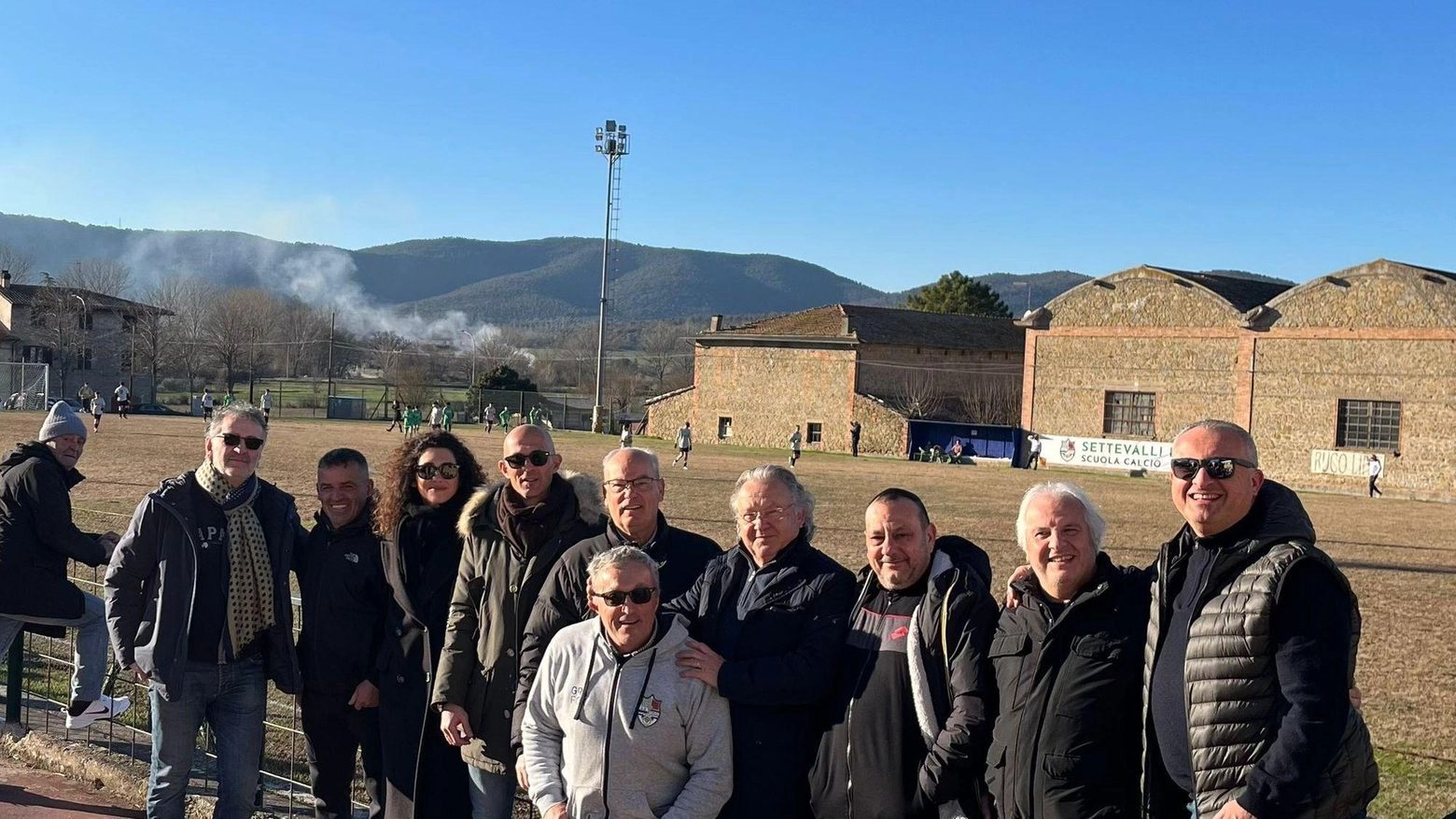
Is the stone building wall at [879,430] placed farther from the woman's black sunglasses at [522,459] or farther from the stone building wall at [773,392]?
the woman's black sunglasses at [522,459]

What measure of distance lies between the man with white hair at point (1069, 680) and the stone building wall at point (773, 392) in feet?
161

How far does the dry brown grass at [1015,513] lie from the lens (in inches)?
363

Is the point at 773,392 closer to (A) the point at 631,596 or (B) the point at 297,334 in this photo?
(A) the point at 631,596

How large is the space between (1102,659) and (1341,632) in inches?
25.5

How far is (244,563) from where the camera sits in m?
5.26

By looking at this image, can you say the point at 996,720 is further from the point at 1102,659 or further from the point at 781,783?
the point at 781,783

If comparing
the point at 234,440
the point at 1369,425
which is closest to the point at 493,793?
the point at 234,440

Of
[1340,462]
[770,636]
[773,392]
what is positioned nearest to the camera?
[770,636]

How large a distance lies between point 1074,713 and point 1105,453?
43.4 meters

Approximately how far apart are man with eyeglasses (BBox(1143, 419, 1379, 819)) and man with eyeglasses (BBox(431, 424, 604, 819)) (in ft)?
7.29

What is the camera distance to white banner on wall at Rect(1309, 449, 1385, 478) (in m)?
39.3

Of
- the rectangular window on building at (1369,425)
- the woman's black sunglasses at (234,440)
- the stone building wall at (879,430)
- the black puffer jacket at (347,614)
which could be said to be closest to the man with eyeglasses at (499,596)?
the black puffer jacket at (347,614)

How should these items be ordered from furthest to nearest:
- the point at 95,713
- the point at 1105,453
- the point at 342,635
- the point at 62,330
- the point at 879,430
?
the point at 62,330, the point at 879,430, the point at 1105,453, the point at 95,713, the point at 342,635

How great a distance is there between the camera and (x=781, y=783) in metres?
4.07
